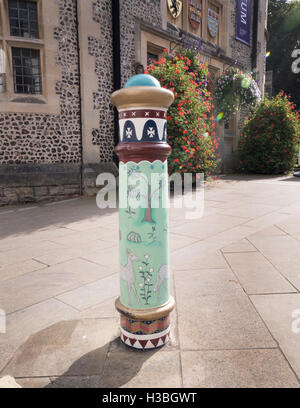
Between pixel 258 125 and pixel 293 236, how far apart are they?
9594 millimetres

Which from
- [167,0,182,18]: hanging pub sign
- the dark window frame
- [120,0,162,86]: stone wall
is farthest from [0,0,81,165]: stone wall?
[167,0,182,18]: hanging pub sign

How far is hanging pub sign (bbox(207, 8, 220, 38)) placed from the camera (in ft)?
40.5

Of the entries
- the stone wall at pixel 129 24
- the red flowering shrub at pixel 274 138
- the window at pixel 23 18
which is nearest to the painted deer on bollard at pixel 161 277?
the window at pixel 23 18

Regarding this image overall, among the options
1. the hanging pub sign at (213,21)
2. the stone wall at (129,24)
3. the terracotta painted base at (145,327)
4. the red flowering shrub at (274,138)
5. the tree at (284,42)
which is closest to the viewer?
the terracotta painted base at (145,327)

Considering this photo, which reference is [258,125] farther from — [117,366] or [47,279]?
[117,366]

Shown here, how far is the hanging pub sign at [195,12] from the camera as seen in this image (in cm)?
1129

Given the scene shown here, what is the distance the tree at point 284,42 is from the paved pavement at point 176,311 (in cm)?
2383

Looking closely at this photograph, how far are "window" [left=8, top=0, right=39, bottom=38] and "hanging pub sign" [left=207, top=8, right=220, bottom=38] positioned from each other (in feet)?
24.8

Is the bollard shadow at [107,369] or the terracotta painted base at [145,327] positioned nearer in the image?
the bollard shadow at [107,369]

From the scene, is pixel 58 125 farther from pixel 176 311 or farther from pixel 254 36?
pixel 254 36

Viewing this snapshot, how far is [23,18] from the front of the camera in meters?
7.14

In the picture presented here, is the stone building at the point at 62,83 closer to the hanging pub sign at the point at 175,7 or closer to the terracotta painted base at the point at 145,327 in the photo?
the hanging pub sign at the point at 175,7

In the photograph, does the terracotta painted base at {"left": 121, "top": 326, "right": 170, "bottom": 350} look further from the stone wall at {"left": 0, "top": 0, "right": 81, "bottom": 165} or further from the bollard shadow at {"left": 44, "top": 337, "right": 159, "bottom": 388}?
the stone wall at {"left": 0, "top": 0, "right": 81, "bottom": 165}

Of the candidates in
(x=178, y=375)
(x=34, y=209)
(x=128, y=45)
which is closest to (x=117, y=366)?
(x=178, y=375)
